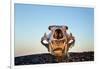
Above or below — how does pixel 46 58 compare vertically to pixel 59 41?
below

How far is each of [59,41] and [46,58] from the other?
8.5 inches

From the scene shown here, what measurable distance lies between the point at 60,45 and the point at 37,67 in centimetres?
32

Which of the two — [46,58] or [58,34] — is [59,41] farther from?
[46,58]

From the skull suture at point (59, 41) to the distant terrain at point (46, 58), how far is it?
0.06 metres

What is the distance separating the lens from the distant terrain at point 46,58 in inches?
70.2

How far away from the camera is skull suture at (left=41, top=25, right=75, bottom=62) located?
73.8 inches

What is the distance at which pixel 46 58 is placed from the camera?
186cm

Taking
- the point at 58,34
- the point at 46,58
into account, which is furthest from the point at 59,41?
the point at 46,58

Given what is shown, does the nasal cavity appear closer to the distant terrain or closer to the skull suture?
the skull suture

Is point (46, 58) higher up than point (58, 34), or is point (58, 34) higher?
point (58, 34)

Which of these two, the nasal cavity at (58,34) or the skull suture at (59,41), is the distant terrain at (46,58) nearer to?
the skull suture at (59,41)

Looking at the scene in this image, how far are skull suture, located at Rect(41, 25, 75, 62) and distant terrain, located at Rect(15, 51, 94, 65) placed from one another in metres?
0.06

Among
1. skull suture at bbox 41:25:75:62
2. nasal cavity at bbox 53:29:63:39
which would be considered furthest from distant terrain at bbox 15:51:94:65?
nasal cavity at bbox 53:29:63:39

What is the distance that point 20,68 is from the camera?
178cm
